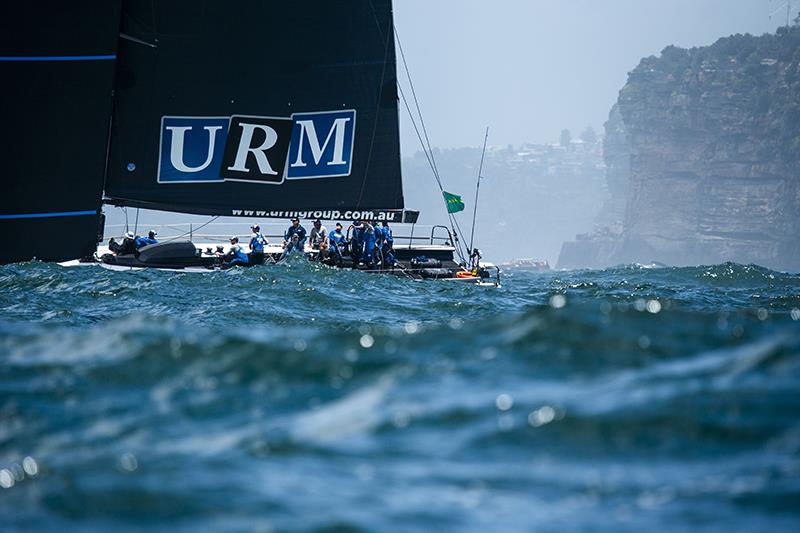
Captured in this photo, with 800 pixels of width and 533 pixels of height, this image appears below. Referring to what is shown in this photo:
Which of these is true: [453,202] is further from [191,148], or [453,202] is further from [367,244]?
[191,148]

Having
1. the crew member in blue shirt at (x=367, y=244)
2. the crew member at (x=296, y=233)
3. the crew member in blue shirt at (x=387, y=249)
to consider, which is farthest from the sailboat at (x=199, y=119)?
the crew member at (x=296, y=233)

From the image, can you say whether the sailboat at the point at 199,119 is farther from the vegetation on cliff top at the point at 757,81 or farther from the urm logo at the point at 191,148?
the vegetation on cliff top at the point at 757,81

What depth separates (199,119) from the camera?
864 inches

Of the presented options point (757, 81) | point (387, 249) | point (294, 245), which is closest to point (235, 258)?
point (294, 245)

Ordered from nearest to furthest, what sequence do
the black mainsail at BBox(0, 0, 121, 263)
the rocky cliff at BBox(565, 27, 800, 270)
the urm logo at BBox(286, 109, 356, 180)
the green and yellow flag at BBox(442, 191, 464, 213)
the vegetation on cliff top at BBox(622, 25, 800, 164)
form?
the black mainsail at BBox(0, 0, 121, 263), the urm logo at BBox(286, 109, 356, 180), the green and yellow flag at BBox(442, 191, 464, 213), the vegetation on cliff top at BBox(622, 25, 800, 164), the rocky cliff at BBox(565, 27, 800, 270)

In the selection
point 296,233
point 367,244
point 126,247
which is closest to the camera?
point 367,244

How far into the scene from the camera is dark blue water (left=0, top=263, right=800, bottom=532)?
4410 millimetres

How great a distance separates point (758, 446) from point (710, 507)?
0.79m

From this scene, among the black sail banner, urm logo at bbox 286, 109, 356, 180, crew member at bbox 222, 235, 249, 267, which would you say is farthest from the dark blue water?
urm logo at bbox 286, 109, 356, 180

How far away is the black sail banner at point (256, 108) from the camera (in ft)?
70.4

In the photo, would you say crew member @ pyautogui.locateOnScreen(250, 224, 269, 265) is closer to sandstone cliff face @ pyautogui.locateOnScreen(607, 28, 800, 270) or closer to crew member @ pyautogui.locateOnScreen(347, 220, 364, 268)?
crew member @ pyautogui.locateOnScreen(347, 220, 364, 268)

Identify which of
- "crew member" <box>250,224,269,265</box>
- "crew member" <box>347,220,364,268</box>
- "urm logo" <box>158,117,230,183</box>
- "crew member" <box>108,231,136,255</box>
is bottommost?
"crew member" <box>108,231,136,255</box>

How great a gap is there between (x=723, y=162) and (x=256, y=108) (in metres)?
119

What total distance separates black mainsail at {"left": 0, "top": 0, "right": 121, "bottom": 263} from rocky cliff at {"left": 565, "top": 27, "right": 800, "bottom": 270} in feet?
388
